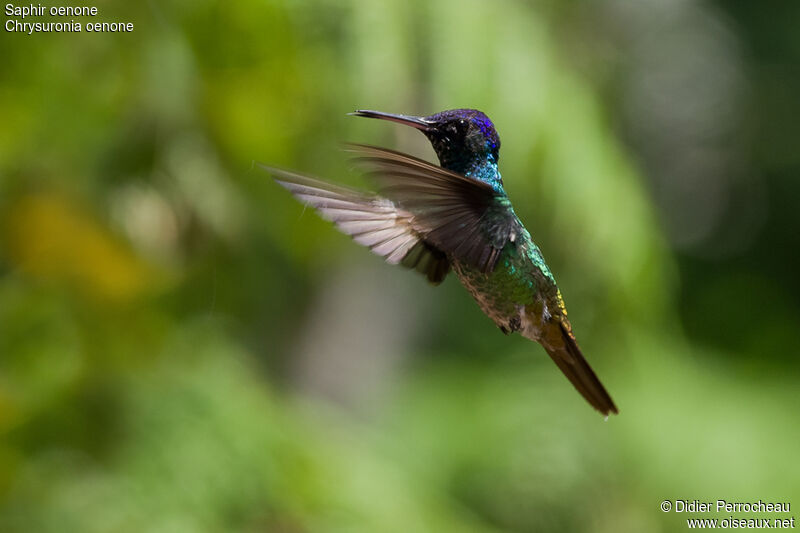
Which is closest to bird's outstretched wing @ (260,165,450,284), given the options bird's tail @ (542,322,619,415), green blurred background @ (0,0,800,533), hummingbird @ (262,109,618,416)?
hummingbird @ (262,109,618,416)

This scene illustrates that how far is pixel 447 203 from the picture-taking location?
57 centimetres

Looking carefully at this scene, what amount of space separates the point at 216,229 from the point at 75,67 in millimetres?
386

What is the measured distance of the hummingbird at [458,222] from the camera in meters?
0.54

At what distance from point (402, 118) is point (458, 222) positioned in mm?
83

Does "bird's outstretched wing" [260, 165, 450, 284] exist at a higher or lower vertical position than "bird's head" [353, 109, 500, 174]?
lower

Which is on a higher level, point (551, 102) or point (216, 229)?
point (551, 102)

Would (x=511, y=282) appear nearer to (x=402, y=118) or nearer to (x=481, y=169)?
(x=481, y=169)

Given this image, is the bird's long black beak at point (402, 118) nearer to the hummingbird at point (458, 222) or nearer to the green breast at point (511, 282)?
the hummingbird at point (458, 222)

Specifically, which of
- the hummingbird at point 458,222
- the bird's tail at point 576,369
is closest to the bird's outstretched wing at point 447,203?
the hummingbird at point 458,222

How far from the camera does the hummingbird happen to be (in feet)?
1.78

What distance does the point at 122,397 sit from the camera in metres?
1.61

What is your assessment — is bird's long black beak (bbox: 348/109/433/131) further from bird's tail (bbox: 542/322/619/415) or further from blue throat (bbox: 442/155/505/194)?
bird's tail (bbox: 542/322/619/415)

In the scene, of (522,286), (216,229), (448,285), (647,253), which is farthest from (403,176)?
(448,285)

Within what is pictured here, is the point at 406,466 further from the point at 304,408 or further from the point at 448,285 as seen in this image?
the point at 304,408
